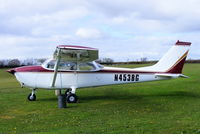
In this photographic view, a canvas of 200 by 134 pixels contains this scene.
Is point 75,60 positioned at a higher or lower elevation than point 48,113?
higher

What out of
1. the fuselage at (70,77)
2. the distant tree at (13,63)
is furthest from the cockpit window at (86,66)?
the distant tree at (13,63)

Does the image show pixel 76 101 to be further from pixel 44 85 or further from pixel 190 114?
pixel 190 114

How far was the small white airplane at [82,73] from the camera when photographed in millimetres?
13797

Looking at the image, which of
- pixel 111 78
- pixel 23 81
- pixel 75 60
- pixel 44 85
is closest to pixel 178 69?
pixel 111 78

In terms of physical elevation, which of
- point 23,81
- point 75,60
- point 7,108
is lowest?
point 7,108

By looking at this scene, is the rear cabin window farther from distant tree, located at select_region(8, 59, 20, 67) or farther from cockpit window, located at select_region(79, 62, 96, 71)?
distant tree, located at select_region(8, 59, 20, 67)

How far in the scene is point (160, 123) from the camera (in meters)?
7.59

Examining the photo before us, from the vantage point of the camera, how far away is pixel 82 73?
14047 mm

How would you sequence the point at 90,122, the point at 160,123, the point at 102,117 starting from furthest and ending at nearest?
the point at 102,117 < the point at 90,122 < the point at 160,123

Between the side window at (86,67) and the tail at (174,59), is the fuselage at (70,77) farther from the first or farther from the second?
the tail at (174,59)

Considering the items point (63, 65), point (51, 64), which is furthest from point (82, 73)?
point (51, 64)

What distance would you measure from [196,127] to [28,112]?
6.29 meters

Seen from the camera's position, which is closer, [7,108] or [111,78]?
[7,108]

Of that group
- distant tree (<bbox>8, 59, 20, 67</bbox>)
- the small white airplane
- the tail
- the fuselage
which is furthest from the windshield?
distant tree (<bbox>8, 59, 20, 67</bbox>)
